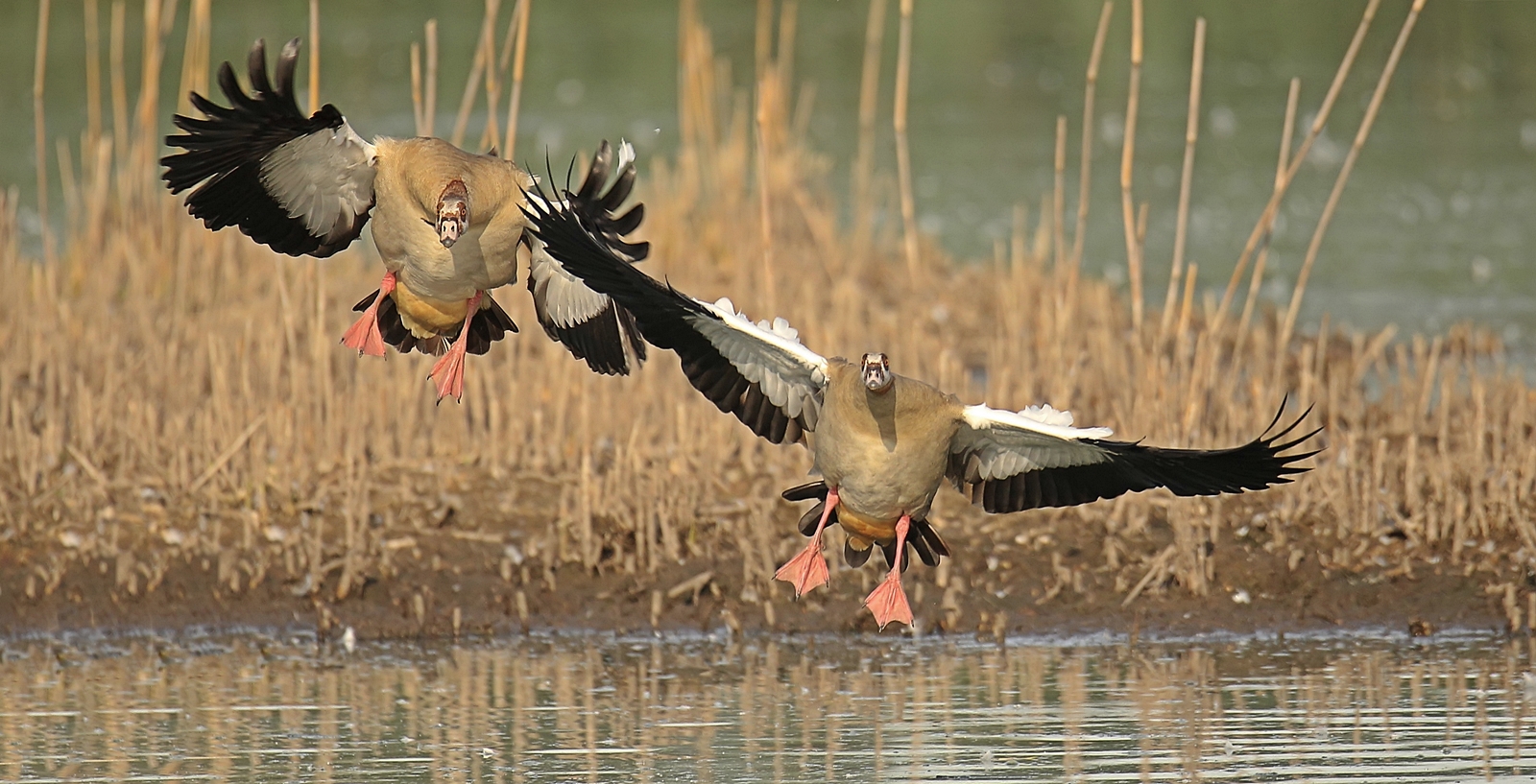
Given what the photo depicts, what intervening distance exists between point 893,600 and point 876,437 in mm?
828

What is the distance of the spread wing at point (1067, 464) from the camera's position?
6.24 metres

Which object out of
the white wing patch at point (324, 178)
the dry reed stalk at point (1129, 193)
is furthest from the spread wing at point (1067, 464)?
the dry reed stalk at point (1129, 193)

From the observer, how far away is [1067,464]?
6.87m

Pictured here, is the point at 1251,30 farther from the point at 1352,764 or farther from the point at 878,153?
the point at 1352,764

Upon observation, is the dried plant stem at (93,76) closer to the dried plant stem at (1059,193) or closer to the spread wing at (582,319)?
the dried plant stem at (1059,193)

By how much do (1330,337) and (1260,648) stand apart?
195 inches

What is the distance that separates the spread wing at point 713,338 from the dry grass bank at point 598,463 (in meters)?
1.90

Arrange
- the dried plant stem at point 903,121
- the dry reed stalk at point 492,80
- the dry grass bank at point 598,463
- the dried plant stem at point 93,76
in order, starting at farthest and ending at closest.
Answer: the dried plant stem at point 93,76, the dried plant stem at point 903,121, the dry grass bank at point 598,463, the dry reed stalk at point 492,80

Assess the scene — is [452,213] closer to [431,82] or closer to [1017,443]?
[1017,443]

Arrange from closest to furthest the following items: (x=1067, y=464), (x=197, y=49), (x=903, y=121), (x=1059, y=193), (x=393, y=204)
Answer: (x=393, y=204) → (x=1067, y=464) → (x=1059, y=193) → (x=903, y=121) → (x=197, y=49)

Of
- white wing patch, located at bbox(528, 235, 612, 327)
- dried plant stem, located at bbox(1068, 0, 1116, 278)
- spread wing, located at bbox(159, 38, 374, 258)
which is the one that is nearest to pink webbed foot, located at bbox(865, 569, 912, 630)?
white wing patch, located at bbox(528, 235, 612, 327)

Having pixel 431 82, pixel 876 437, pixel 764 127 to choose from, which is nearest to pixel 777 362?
pixel 876 437

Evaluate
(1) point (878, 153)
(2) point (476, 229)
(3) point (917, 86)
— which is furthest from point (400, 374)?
(3) point (917, 86)

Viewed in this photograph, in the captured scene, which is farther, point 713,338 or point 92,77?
point 92,77
